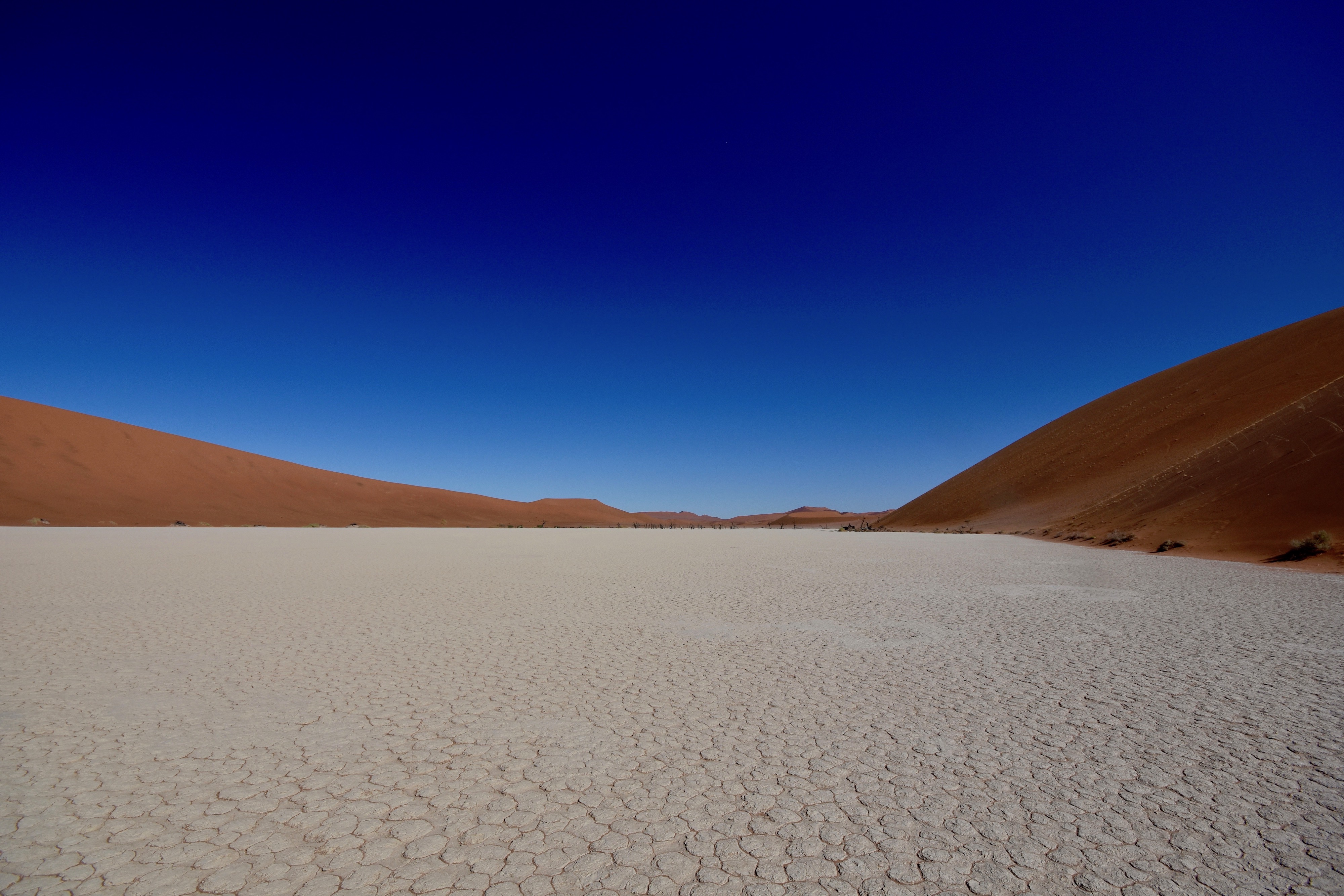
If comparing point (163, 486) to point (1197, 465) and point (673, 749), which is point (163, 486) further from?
point (1197, 465)

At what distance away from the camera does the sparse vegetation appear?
12578 millimetres

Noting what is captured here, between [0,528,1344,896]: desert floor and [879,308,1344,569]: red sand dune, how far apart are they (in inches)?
386

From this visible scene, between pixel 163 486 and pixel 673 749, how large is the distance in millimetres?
57524

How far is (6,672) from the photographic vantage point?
518 cm

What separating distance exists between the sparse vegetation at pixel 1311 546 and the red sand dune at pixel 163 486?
51.2 m

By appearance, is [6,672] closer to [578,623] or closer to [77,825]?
[77,825]

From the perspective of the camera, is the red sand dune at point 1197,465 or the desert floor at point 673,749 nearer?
the desert floor at point 673,749

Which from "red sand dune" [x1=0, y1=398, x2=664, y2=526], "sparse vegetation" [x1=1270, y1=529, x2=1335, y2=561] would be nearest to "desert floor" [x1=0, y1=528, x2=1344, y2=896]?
"sparse vegetation" [x1=1270, y1=529, x2=1335, y2=561]

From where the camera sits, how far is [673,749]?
364cm

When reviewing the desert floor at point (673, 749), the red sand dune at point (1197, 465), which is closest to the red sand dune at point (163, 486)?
the desert floor at point (673, 749)

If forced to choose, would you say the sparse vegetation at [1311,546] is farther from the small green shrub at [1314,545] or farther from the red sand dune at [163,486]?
the red sand dune at [163,486]

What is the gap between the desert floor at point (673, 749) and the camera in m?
2.48

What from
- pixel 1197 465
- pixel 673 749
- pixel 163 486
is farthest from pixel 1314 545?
pixel 163 486

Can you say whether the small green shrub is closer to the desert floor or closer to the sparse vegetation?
the sparse vegetation
